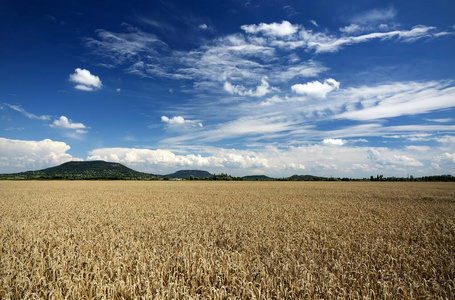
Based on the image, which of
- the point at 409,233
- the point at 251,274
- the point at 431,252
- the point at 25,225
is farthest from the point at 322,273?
the point at 25,225

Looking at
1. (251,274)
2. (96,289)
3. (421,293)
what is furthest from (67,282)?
(421,293)

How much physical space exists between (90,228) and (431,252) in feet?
37.9

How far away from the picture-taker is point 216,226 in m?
10.0

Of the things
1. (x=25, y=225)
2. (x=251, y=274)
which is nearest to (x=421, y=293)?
(x=251, y=274)

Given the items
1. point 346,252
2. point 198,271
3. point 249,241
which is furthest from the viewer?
point 249,241

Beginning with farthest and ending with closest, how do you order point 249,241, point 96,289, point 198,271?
point 249,241 < point 198,271 < point 96,289

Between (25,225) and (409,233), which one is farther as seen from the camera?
(25,225)

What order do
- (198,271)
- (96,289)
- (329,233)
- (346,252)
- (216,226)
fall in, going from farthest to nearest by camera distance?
(216,226) → (329,233) → (346,252) → (198,271) → (96,289)

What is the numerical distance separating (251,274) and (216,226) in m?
5.17

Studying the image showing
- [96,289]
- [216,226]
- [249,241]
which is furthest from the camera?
[216,226]

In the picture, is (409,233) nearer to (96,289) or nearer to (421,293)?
(421,293)

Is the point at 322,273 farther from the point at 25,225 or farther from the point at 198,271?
the point at 25,225

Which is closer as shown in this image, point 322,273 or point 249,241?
point 322,273

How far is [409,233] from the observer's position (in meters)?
9.12
